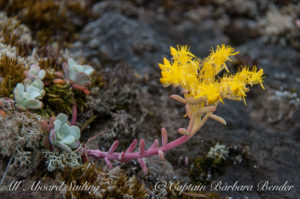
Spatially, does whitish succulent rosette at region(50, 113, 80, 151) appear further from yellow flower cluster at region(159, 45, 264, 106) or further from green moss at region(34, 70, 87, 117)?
yellow flower cluster at region(159, 45, 264, 106)

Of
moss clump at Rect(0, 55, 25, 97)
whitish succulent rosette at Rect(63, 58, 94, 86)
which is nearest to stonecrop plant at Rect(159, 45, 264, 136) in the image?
whitish succulent rosette at Rect(63, 58, 94, 86)

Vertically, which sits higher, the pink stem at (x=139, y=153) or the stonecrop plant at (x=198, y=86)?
the stonecrop plant at (x=198, y=86)

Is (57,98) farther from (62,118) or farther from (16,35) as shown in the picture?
(16,35)

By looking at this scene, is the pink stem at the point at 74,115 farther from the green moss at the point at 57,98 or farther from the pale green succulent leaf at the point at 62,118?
the pale green succulent leaf at the point at 62,118

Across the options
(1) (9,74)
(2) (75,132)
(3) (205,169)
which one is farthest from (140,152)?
(1) (9,74)

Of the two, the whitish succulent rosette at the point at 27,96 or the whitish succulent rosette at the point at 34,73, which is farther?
the whitish succulent rosette at the point at 34,73

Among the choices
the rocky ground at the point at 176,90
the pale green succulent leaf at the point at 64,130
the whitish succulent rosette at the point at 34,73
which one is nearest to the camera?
the pale green succulent leaf at the point at 64,130

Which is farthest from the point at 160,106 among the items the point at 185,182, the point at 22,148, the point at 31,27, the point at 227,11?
the point at 227,11

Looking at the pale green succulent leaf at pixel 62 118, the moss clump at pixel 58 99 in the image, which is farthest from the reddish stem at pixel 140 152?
the moss clump at pixel 58 99

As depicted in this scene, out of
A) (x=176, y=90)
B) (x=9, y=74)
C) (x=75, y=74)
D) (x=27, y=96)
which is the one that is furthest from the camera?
(x=176, y=90)
